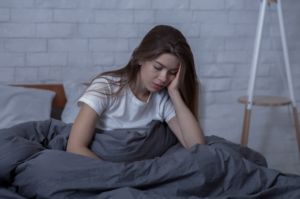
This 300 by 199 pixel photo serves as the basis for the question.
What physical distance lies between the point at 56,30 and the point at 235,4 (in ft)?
4.14

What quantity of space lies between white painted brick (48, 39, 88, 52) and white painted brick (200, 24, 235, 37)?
824 mm

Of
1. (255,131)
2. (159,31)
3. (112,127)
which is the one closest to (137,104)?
(112,127)

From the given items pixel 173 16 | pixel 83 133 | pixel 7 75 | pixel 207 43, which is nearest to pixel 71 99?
pixel 7 75

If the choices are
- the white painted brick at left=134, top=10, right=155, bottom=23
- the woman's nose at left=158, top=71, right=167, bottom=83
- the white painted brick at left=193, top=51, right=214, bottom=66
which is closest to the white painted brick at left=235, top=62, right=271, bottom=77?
the white painted brick at left=193, top=51, right=214, bottom=66

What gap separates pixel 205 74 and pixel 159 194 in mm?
1472

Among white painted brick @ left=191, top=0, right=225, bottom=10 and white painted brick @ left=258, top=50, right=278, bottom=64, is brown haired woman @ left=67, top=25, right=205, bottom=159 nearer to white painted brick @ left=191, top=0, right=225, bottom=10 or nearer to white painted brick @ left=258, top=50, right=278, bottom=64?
white painted brick @ left=191, top=0, right=225, bottom=10

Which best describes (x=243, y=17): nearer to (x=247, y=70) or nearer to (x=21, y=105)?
(x=247, y=70)

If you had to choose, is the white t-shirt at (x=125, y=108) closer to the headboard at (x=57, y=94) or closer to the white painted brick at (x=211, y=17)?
the headboard at (x=57, y=94)

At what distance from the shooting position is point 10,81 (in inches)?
76.7

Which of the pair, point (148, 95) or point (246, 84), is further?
point (246, 84)

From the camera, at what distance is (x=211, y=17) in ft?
7.21

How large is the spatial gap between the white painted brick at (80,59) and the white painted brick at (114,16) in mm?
237

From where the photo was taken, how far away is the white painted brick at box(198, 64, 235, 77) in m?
2.23

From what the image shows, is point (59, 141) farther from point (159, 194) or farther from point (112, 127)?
point (159, 194)
